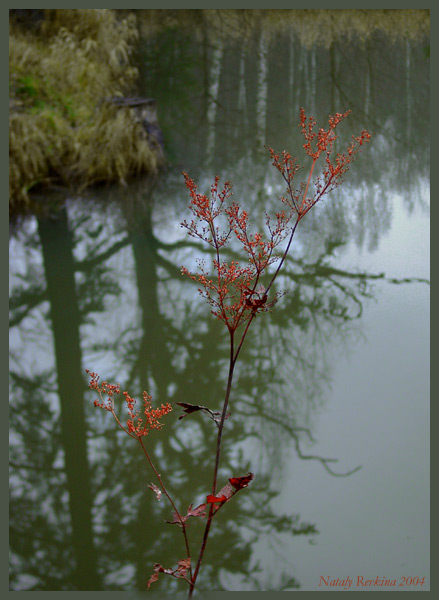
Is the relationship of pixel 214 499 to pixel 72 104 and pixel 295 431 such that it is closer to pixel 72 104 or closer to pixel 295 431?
pixel 295 431

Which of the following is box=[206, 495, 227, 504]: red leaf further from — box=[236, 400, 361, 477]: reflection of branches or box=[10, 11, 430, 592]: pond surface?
box=[236, 400, 361, 477]: reflection of branches

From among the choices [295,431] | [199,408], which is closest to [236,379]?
[295,431]

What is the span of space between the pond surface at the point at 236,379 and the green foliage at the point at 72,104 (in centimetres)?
17

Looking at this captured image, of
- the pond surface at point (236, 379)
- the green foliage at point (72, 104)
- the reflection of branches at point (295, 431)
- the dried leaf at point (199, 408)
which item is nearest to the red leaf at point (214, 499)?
the dried leaf at point (199, 408)

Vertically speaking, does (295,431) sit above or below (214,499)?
above

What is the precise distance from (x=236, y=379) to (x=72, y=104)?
2.45 m

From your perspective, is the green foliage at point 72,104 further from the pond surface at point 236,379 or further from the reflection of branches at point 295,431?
the reflection of branches at point 295,431

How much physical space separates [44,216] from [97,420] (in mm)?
1563

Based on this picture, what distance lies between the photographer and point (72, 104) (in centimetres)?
394

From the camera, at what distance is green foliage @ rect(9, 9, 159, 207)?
11.6 ft

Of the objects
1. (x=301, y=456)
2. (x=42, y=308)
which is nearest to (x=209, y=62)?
(x=42, y=308)

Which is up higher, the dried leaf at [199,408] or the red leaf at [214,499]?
the dried leaf at [199,408]

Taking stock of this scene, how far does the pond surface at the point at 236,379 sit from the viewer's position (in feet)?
5.44

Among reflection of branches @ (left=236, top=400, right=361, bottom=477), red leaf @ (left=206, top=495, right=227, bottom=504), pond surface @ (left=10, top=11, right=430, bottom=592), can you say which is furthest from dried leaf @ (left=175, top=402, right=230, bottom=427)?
reflection of branches @ (left=236, top=400, right=361, bottom=477)
